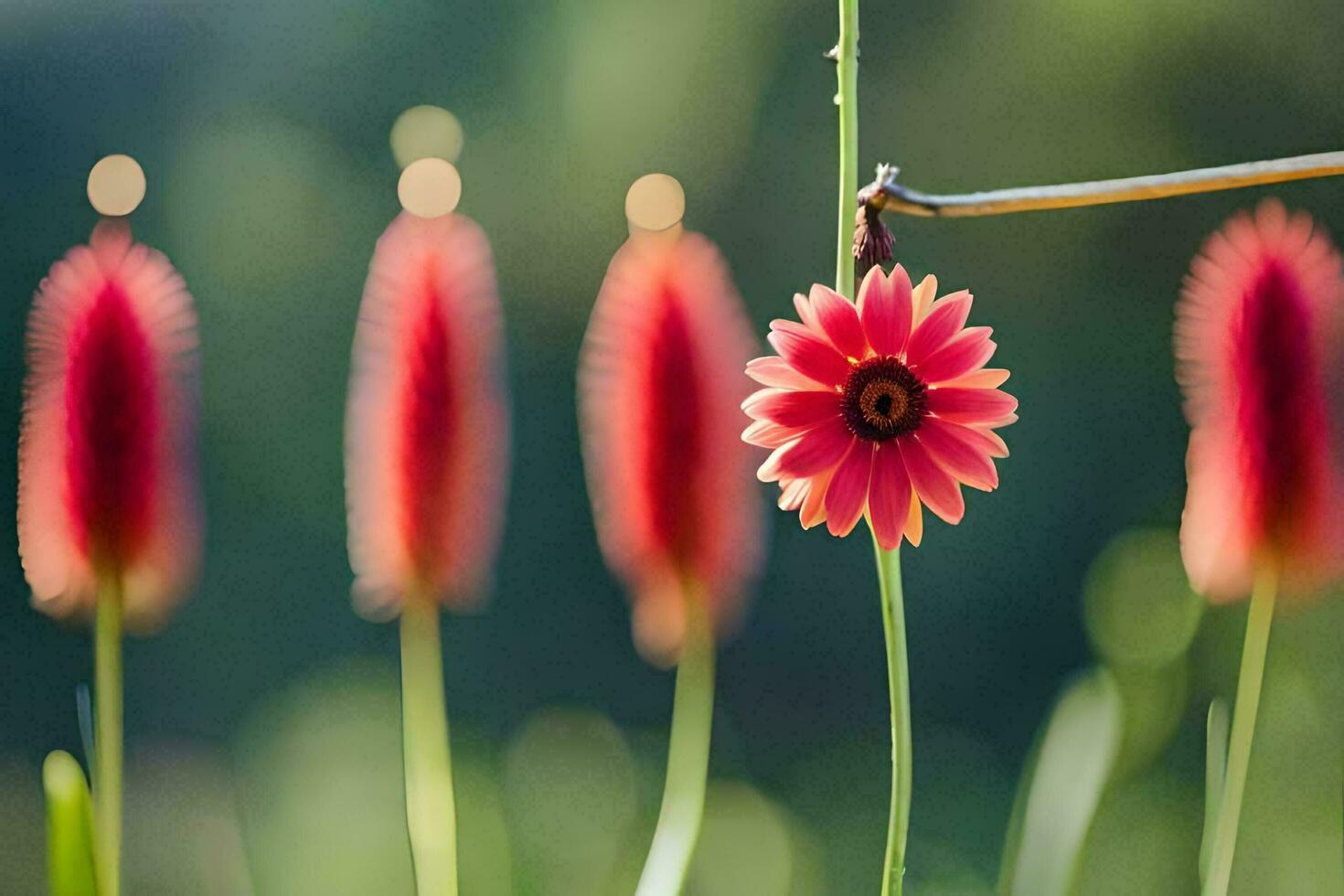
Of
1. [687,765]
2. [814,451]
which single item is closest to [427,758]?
[687,765]

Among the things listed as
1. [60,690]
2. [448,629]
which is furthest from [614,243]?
[60,690]

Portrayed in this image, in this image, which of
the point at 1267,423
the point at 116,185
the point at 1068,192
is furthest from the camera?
the point at 116,185

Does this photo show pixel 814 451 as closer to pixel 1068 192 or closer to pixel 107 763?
pixel 1068 192

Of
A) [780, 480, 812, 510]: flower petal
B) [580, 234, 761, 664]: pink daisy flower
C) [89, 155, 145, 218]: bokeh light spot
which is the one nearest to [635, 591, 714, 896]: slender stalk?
[580, 234, 761, 664]: pink daisy flower

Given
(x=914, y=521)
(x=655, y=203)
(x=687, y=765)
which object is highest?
(x=655, y=203)

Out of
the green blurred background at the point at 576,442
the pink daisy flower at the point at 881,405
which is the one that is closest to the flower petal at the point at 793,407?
the pink daisy flower at the point at 881,405

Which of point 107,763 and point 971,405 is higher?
point 971,405
